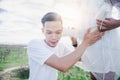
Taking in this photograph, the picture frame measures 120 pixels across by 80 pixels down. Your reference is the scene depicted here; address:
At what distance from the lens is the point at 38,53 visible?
171 centimetres

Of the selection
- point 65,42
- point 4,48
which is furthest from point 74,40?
point 4,48

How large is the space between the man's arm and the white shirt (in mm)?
35

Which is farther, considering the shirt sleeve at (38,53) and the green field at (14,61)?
the green field at (14,61)

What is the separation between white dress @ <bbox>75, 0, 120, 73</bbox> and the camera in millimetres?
1685

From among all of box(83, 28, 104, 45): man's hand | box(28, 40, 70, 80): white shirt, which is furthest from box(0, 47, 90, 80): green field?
box(83, 28, 104, 45): man's hand

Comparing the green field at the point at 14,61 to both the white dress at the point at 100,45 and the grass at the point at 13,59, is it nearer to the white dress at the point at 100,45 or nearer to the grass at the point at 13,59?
the grass at the point at 13,59

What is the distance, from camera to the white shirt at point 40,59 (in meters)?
1.69

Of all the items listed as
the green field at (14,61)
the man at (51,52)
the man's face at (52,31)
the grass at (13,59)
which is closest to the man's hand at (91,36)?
the man at (51,52)

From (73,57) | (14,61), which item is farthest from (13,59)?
(73,57)

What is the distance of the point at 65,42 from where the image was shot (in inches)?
72.2

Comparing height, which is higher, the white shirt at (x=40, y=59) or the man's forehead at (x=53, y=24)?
the man's forehead at (x=53, y=24)

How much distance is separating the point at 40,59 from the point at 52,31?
0.15 metres

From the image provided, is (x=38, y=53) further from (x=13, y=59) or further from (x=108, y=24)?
(x=13, y=59)

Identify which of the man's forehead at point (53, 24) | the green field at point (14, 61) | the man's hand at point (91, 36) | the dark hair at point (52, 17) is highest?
the dark hair at point (52, 17)
